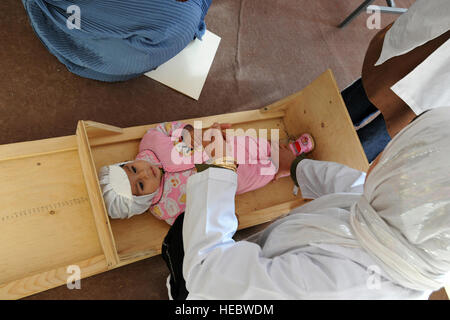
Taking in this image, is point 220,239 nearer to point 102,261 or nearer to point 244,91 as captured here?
point 102,261

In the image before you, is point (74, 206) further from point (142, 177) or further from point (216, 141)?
point (216, 141)

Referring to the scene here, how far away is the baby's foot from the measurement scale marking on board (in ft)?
3.28

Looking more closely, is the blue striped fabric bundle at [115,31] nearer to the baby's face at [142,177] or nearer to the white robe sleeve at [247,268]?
the baby's face at [142,177]

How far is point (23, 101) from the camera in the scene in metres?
1.47

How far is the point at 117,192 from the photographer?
1.14m

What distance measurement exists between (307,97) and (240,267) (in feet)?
3.39

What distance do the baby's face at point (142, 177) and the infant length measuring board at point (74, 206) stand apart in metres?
0.14

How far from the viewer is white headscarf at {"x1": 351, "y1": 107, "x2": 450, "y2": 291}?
49cm

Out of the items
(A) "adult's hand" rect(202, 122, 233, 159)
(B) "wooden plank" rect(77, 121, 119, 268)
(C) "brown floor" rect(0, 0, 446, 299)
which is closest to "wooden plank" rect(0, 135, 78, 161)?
(B) "wooden plank" rect(77, 121, 119, 268)

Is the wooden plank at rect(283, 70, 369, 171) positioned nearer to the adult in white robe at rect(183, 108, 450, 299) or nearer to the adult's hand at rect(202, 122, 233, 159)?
the adult's hand at rect(202, 122, 233, 159)

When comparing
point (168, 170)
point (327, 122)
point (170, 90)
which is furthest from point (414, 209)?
point (170, 90)

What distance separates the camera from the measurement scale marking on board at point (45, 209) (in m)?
1.04
